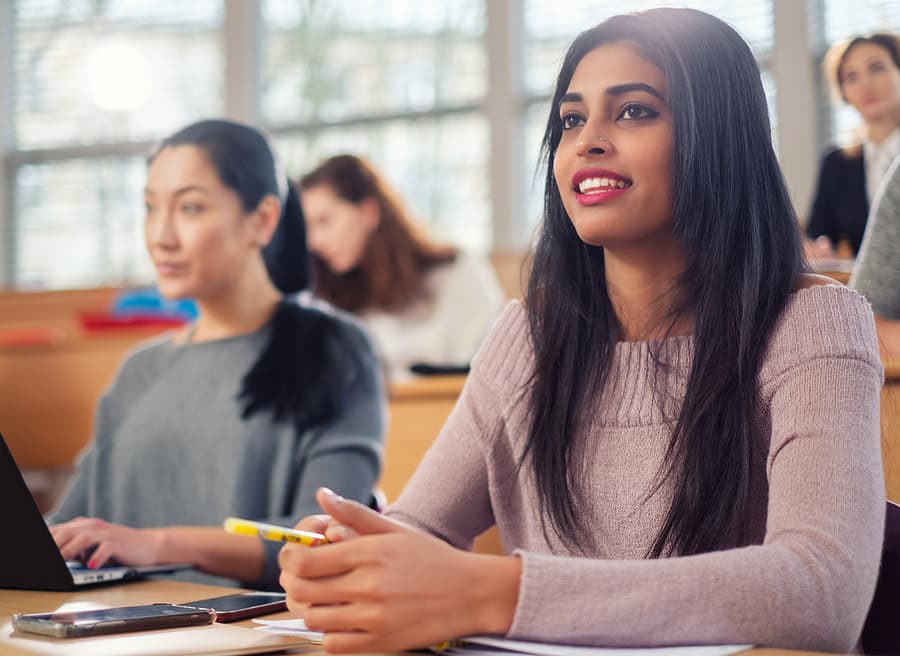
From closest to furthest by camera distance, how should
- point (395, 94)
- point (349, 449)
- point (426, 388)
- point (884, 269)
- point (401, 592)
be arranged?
point (401, 592) → point (884, 269) → point (349, 449) → point (426, 388) → point (395, 94)

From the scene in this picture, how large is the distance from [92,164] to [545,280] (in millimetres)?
5326

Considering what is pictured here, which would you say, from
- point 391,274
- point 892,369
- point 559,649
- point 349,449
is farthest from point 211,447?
point 391,274

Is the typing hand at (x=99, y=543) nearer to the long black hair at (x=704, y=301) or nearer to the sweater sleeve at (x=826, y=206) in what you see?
the long black hair at (x=704, y=301)

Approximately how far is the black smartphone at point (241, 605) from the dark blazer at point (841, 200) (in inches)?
93.5

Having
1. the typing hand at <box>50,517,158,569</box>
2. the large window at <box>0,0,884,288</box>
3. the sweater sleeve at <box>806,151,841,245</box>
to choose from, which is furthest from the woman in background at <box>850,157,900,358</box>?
the large window at <box>0,0,884,288</box>

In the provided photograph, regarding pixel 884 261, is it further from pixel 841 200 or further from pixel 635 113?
pixel 841 200

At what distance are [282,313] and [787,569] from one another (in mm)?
1312

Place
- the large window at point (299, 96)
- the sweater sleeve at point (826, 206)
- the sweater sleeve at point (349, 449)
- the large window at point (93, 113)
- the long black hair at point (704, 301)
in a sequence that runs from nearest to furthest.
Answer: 1. the long black hair at point (704, 301)
2. the sweater sleeve at point (349, 449)
3. the sweater sleeve at point (826, 206)
4. the large window at point (299, 96)
5. the large window at point (93, 113)

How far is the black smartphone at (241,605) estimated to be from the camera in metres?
1.02

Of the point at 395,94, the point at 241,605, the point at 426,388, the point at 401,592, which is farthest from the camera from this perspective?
the point at 395,94

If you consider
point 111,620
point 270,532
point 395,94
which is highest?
point 395,94

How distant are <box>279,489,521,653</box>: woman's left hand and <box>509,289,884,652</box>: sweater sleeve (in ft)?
0.07

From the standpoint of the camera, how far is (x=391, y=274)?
3.97 m

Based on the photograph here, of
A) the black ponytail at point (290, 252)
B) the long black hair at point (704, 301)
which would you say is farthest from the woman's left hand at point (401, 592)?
the black ponytail at point (290, 252)
